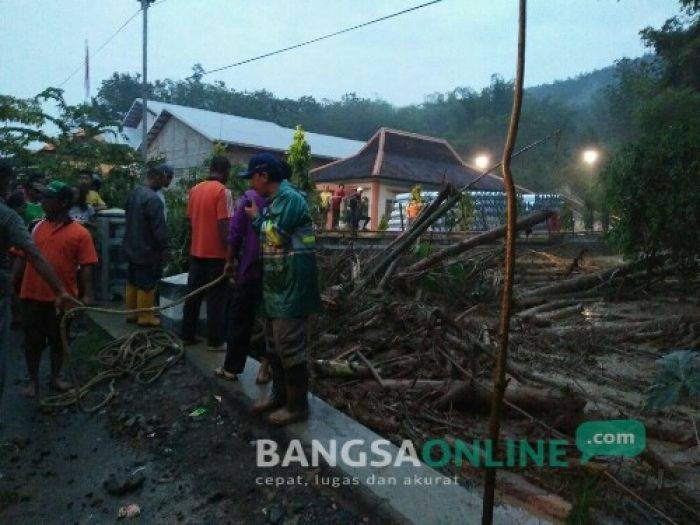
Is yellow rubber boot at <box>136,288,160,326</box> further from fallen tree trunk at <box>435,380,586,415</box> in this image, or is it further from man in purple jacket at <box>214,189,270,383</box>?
fallen tree trunk at <box>435,380,586,415</box>

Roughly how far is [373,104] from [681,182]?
231 feet

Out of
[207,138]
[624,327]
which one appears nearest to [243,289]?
[624,327]

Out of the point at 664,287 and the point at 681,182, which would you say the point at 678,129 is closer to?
the point at 681,182

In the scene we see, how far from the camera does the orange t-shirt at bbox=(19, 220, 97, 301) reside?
4090 millimetres

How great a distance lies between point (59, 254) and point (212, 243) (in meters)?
1.23

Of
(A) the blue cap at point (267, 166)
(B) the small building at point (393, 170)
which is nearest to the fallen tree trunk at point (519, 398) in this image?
(A) the blue cap at point (267, 166)

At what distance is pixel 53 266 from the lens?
4.16 metres

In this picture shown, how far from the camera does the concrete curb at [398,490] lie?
245 centimetres

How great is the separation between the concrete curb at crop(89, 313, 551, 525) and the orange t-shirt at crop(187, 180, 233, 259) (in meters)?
1.52

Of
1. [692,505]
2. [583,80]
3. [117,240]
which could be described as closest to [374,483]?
[692,505]

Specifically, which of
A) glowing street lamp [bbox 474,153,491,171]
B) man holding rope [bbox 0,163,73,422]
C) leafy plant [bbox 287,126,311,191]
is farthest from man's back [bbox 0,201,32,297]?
glowing street lamp [bbox 474,153,491,171]

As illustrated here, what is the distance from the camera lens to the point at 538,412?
3.73m

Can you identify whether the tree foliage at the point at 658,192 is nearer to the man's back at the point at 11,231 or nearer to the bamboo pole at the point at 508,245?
the bamboo pole at the point at 508,245

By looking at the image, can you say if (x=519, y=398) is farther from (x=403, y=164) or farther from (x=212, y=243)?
(x=403, y=164)
